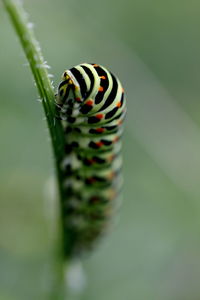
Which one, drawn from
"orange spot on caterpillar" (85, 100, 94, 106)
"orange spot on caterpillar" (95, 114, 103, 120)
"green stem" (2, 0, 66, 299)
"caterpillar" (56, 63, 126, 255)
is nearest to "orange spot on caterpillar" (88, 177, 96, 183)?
"caterpillar" (56, 63, 126, 255)

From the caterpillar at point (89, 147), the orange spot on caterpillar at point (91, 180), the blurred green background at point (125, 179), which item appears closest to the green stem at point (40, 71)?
the caterpillar at point (89, 147)

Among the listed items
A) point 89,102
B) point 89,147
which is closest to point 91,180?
Answer: point 89,147

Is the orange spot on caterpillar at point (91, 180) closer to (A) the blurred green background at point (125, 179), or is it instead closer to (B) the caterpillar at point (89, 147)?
(B) the caterpillar at point (89, 147)

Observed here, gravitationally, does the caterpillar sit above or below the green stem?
below

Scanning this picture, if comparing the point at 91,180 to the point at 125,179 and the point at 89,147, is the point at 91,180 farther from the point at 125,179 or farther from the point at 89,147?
the point at 125,179

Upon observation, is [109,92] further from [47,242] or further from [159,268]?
[159,268]

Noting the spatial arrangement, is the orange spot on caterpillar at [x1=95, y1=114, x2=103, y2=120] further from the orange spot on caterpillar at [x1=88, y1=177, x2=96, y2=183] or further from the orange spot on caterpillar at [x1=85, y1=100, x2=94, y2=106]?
the orange spot on caterpillar at [x1=88, y1=177, x2=96, y2=183]
